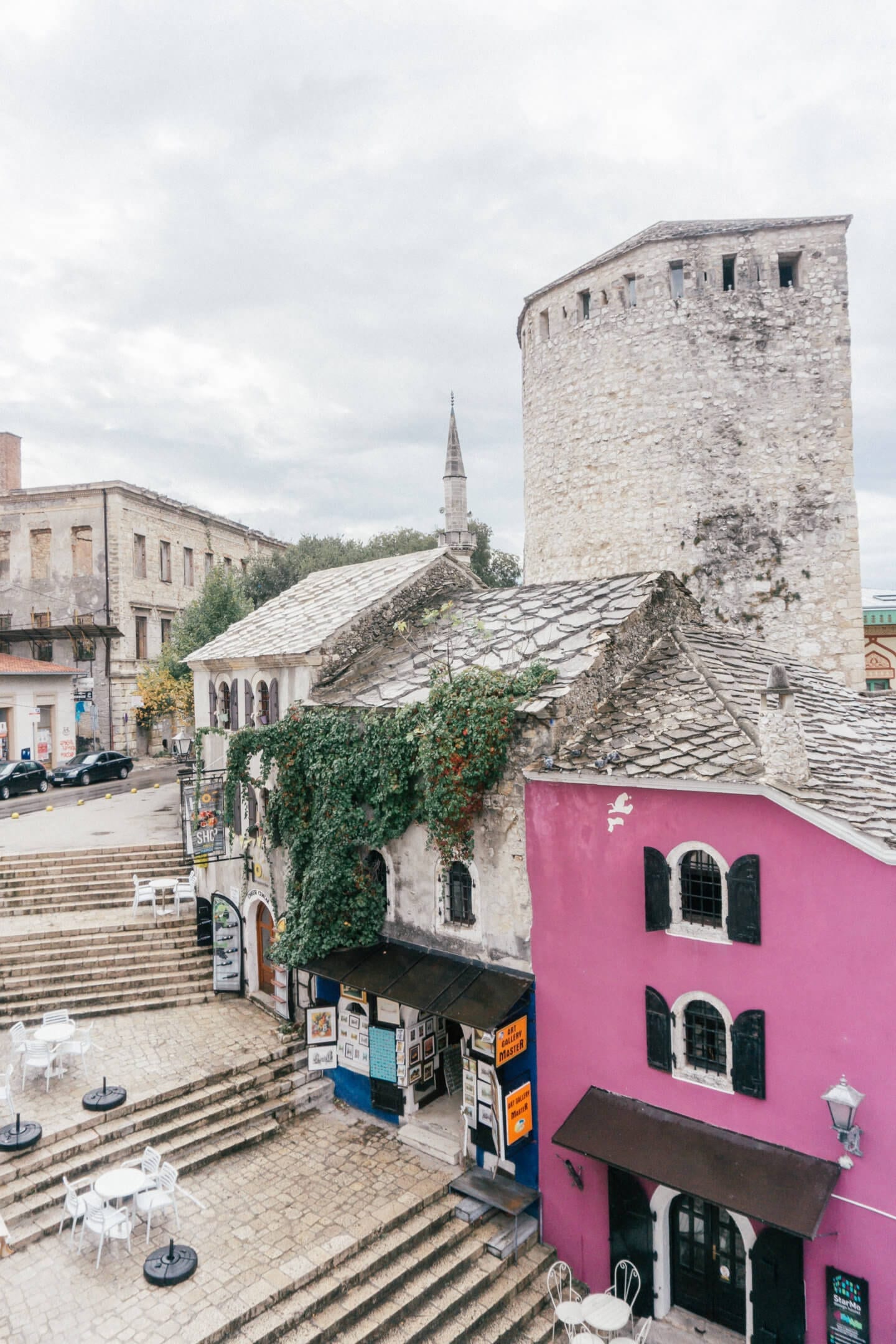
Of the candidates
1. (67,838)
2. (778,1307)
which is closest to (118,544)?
(67,838)

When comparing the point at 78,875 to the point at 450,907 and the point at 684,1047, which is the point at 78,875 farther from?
the point at 684,1047

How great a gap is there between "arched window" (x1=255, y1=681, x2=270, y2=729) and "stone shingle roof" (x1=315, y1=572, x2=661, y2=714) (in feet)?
5.66

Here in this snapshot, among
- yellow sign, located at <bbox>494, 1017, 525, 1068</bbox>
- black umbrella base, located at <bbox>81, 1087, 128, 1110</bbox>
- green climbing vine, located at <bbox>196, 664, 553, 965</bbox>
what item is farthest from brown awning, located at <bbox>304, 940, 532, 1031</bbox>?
black umbrella base, located at <bbox>81, 1087, 128, 1110</bbox>

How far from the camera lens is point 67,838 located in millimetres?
19844

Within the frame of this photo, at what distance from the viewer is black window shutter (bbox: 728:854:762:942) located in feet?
26.5

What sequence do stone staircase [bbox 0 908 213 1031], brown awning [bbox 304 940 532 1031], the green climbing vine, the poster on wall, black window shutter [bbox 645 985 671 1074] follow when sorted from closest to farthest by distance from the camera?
black window shutter [bbox 645 985 671 1074], brown awning [bbox 304 940 532 1031], the green climbing vine, the poster on wall, stone staircase [bbox 0 908 213 1031]

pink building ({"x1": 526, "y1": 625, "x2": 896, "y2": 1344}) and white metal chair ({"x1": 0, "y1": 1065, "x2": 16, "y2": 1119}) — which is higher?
pink building ({"x1": 526, "y1": 625, "x2": 896, "y2": 1344})

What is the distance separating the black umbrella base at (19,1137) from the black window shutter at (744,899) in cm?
916

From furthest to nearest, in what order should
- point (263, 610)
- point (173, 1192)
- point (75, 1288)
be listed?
point (263, 610) < point (173, 1192) < point (75, 1288)

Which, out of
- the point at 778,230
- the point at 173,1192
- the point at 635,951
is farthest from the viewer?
the point at 778,230

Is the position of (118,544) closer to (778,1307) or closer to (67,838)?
(67,838)

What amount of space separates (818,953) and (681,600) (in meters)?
6.46

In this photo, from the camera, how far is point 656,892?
344 inches

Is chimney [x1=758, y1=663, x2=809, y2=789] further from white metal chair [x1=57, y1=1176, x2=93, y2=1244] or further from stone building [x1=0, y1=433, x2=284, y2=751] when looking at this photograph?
stone building [x1=0, y1=433, x2=284, y2=751]
